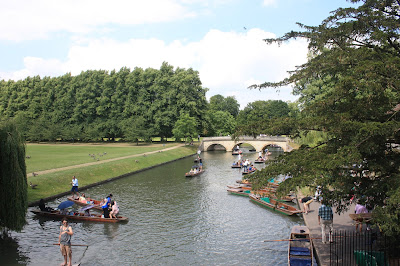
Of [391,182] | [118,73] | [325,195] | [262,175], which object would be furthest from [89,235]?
[118,73]

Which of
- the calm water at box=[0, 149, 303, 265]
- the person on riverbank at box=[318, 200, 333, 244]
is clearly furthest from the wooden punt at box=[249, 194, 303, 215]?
the person on riverbank at box=[318, 200, 333, 244]

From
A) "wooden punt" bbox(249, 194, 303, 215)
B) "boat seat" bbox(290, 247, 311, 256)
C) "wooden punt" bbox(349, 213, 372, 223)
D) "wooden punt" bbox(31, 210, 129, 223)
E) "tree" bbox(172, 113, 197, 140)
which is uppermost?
"tree" bbox(172, 113, 197, 140)

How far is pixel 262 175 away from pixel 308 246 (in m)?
4.60

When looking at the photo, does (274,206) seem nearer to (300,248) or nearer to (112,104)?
(300,248)

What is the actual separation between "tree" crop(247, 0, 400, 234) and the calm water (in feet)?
19.0

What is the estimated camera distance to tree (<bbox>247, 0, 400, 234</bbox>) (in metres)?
11.5

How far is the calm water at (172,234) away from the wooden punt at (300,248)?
1273 millimetres

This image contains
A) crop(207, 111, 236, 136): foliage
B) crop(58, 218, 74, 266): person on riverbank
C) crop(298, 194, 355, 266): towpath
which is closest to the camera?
crop(298, 194, 355, 266): towpath

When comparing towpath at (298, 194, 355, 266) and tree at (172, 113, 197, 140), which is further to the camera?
tree at (172, 113, 197, 140)

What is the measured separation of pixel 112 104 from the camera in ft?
260

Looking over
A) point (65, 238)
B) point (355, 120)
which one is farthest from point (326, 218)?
point (65, 238)

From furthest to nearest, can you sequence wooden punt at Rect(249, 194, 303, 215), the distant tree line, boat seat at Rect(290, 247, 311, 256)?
the distant tree line → wooden punt at Rect(249, 194, 303, 215) → boat seat at Rect(290, 247, 311, 256)

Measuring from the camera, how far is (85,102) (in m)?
80.8

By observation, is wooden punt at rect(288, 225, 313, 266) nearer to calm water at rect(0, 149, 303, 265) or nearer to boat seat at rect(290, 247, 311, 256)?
boat seat at rect(290, 247, 311, 256)
